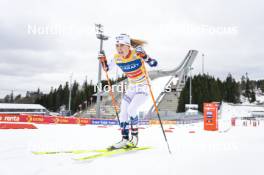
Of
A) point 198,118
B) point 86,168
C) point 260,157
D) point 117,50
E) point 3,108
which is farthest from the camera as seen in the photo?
point 3,108

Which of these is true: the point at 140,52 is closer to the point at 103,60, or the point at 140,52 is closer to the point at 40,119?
the point at 103,60

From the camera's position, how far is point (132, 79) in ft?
17.6

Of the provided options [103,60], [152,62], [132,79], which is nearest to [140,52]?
[152,62]

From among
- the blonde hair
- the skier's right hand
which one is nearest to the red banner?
the skier's right hand

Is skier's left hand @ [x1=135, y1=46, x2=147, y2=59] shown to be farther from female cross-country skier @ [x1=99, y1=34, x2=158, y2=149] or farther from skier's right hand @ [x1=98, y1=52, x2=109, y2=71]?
skier's right hand @ [x1=98, y1=52, x2=109, y2=71]

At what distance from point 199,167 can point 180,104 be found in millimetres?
40434

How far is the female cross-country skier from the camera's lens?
5.20 m

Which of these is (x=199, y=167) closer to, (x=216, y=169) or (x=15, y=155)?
(x=216, y=169)

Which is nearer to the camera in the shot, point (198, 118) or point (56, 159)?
point (56, 159)

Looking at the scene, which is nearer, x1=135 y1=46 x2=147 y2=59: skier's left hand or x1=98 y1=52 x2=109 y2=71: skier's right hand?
x1=135 y1=46 x2=147 y2=59: skier's left hand

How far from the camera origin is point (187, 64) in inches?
2459

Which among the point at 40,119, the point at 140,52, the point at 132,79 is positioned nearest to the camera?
the point at 140,52

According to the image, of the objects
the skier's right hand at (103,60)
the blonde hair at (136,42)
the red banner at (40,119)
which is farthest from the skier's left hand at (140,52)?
the red banner at (40,119)

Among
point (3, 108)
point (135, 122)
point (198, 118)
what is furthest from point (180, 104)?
point (135, 122)
